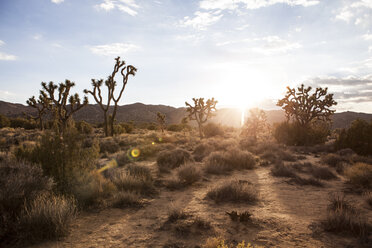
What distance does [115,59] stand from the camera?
84.2 feet

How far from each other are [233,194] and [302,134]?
692 inches

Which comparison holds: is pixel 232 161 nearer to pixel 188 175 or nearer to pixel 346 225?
pixel 188 175

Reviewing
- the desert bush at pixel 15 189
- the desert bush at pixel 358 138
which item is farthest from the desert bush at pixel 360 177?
the desert bush at pixel 15 189

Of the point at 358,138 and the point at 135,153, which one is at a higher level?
the point at 358,138

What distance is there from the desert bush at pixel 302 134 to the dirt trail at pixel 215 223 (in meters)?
14.7

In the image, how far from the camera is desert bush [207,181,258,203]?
6359 millimetres

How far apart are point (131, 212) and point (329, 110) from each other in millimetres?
23593

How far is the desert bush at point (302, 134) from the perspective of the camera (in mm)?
20506

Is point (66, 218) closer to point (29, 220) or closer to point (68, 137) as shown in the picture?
point (29, 220)

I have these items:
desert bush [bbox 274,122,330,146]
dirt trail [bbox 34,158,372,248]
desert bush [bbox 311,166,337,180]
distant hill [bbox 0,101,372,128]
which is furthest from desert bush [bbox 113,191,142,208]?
distant hill [bbox 0,101,372,128]

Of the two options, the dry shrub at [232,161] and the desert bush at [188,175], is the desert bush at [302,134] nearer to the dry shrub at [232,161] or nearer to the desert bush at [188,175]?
the dry shrub at [232,161]

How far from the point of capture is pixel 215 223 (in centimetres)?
489

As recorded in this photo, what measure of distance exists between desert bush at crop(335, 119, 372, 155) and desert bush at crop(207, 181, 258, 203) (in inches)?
442

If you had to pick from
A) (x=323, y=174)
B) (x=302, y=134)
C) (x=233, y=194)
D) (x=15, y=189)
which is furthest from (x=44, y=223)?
(x=302, y=134)
